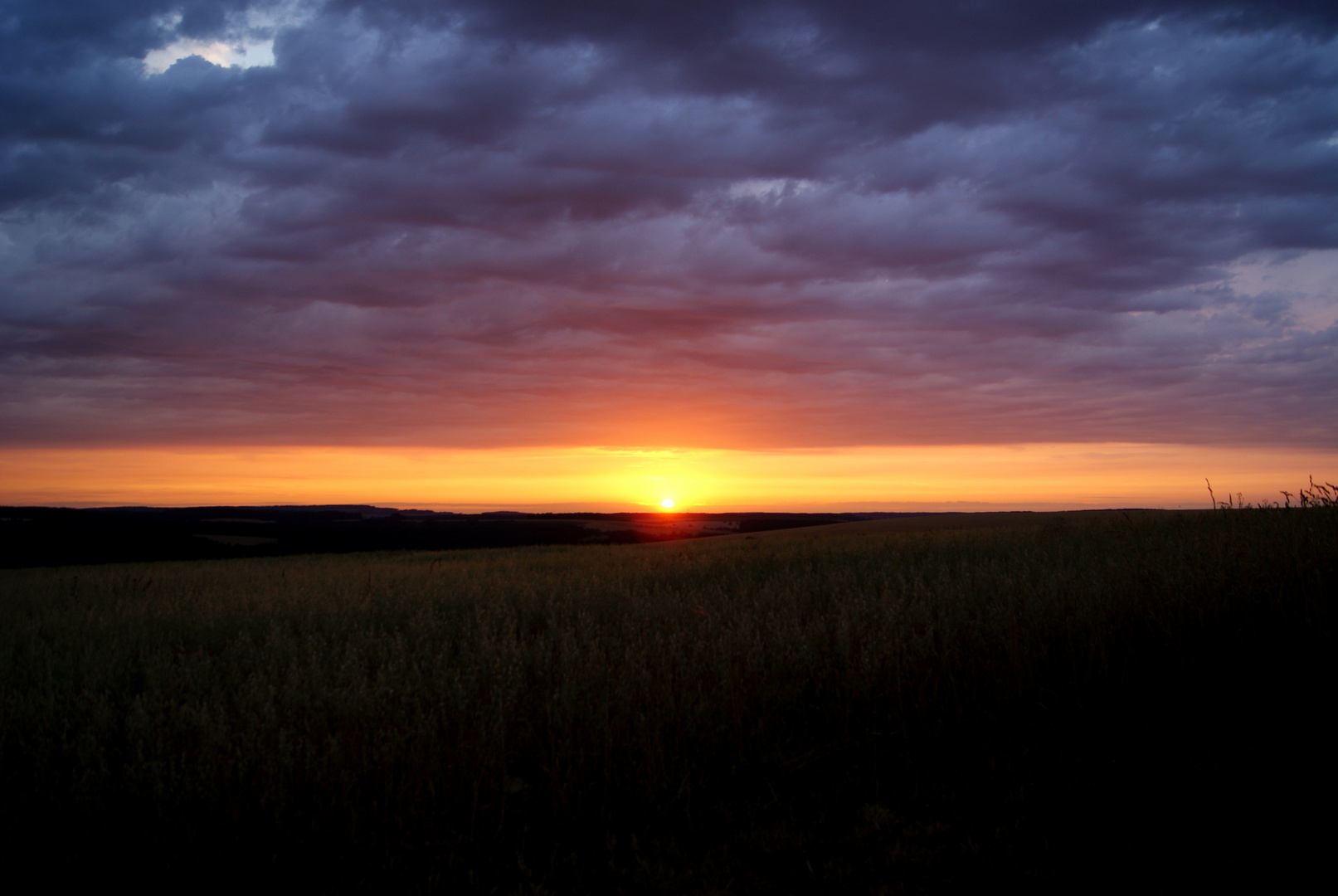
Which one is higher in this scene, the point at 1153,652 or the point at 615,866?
the point at 1153,652

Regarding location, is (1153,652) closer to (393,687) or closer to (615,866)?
(615,866)

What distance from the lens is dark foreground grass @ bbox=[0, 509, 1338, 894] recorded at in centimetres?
326

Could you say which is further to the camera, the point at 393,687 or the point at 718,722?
the point at 393,687

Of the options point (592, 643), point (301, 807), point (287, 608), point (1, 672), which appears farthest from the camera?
point (287, 608)

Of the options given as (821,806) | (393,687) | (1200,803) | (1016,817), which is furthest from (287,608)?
(1200,803)

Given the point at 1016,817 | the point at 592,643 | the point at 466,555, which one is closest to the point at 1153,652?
the point at 1016,817

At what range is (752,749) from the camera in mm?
4375

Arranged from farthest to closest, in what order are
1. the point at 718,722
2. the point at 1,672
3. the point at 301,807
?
1. the point at 1,672
2. the point at 718,722
3. the point at 301,807

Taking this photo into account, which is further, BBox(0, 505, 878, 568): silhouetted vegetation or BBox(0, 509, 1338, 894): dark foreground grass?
BBox(0, 505, 878, 568): silhouetted vegetation

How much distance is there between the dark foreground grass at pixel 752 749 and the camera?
128 inches

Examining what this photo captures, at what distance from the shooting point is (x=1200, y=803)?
11.2ft

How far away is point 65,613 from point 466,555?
18154 millimetres

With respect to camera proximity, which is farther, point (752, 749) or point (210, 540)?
point (210, 540)

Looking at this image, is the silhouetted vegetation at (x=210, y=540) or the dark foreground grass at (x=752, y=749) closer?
the dark foreground grass at (x=752, y=749)
